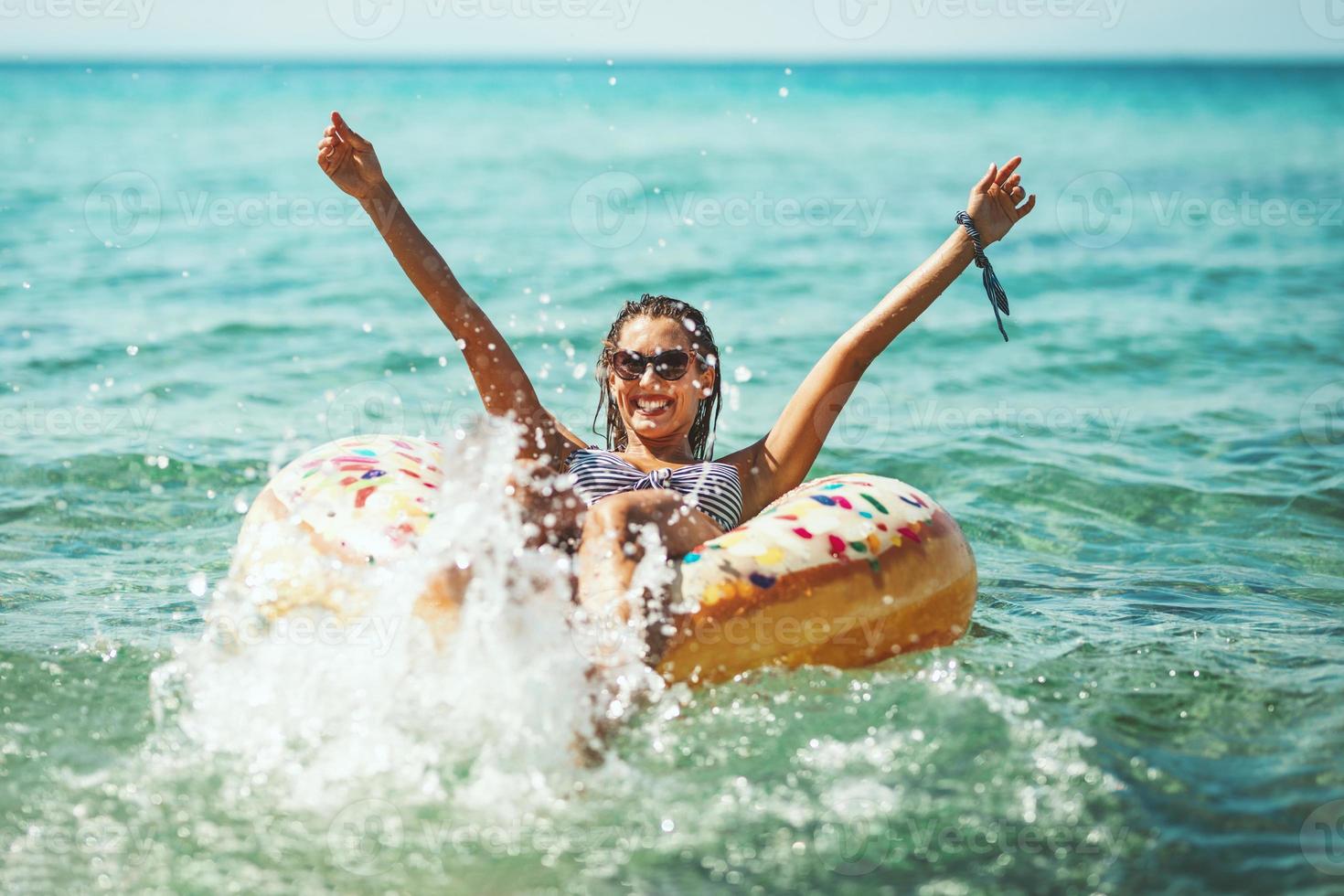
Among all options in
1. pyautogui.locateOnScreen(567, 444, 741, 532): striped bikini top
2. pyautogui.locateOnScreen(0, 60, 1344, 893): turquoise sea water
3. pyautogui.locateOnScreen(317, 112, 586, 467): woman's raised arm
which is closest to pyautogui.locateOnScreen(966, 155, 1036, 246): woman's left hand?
pyautogui.locateOnScreen(567, 444, 741, 532): striped bikini top

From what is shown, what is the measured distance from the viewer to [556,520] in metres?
3.97

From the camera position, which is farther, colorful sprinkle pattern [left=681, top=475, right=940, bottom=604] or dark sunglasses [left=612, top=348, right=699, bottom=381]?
dark sunglasses [left=612, top=348, right=699, bottom=381]

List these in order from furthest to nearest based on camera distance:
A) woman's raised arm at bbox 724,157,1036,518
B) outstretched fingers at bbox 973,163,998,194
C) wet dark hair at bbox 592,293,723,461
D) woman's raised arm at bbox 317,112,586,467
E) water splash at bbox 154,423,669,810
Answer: wet dark hair at bbox 592,293,723,461 < outstretched fingers at bbox 973,163,998,194 < woman's raised arm at bbox 724,157,1036,518 < woman's raised arm at bbox 317,112,586,467 < water splash at bbox 154,423,669,810

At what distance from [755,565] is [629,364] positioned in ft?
3.67

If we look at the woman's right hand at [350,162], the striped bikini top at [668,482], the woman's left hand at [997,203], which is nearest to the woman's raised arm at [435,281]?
the woman's right hand at [350,162]

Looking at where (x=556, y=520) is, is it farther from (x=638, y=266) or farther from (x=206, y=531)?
(x=638, y=266)

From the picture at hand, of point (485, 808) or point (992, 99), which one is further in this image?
point (992, 99)

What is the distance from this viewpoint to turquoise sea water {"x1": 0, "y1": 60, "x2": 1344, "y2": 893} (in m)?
3.05

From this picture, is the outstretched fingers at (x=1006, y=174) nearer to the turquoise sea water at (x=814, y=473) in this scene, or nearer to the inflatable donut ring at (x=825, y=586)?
the inflatable donut ring at (x=825, y=586)

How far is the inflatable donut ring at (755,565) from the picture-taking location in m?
3.65

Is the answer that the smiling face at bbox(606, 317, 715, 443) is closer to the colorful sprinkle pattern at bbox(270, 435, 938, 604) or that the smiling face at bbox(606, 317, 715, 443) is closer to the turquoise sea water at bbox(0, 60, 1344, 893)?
the colorful sprinkle pattern at bbox(270, 435, 938, 604)

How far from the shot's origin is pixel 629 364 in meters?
4.52

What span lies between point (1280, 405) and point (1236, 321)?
9.43 ft

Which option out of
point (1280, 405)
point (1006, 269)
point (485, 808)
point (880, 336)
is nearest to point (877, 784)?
point (485, 808)
